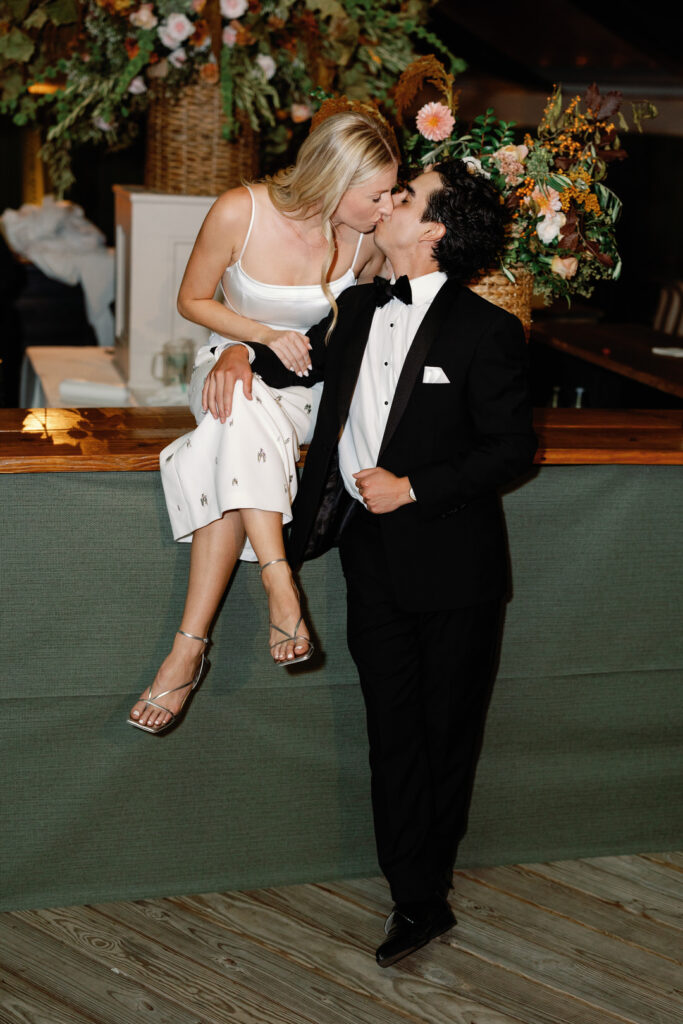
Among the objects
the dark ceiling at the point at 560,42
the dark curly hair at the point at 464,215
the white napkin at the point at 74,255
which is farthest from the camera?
the dark ceiling at the point at 560,42

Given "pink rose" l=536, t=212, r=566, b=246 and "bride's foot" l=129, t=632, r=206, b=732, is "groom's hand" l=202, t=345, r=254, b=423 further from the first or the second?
"pink rose" l=536, t=212, r=566, b=246

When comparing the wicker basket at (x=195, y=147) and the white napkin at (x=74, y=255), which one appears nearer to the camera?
the wicker basket at (x=195, y=147)

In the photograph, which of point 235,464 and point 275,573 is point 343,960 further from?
point 235,464

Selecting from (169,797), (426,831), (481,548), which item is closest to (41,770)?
(169,797)

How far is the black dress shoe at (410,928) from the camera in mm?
2297

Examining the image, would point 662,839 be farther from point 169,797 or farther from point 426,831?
point 169,797

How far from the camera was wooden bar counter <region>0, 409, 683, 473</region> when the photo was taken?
2.17 meters

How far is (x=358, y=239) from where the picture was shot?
2498 mm

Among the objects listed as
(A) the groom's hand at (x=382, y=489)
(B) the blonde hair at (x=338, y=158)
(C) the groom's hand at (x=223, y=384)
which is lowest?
(A) the groom's hand at (x=382, y=489)

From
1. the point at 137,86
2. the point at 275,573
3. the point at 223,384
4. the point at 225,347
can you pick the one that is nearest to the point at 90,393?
the point at 137,86

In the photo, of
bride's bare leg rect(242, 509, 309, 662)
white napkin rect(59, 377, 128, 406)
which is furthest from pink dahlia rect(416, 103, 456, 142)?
white napkin rect(59, 377, 128, 406)

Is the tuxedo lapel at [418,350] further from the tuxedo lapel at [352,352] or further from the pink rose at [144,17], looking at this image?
the pink rose at [144,17]

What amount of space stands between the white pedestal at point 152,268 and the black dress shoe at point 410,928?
7.53ft

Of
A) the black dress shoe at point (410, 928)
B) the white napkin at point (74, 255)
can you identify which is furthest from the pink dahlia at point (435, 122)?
the white napkin at point (74, 255)
